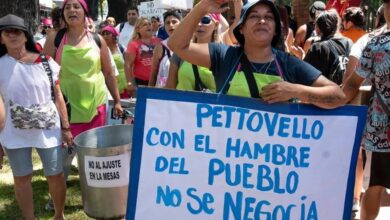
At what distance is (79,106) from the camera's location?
4.48 metres

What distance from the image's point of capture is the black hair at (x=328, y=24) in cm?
524

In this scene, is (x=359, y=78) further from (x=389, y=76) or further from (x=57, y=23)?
(x=57, y=23)

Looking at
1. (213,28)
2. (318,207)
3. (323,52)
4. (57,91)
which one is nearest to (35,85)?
(57,91)

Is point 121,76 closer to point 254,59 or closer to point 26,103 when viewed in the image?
point 26,103

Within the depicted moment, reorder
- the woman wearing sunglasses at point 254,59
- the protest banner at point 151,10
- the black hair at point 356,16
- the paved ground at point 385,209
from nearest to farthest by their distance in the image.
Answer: the woman wearing sunglasses at point 254,59, the paved ground at point 385,209, the black hair at point 356,16, the protest banner at point 151,10

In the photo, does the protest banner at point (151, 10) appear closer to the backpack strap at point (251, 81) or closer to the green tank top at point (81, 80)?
the green tank top at point (81, 80)

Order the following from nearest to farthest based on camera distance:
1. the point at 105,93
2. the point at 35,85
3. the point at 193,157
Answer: the point at 193,157 → the point at 35,85 → the point at 105,93

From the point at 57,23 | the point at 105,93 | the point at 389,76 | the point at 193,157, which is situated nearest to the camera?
the point at 193,157

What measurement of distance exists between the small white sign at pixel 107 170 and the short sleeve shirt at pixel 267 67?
1.44 meters

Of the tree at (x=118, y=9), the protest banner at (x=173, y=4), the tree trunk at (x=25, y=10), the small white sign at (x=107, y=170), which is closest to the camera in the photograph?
the small white sign at (x=107, y=170)

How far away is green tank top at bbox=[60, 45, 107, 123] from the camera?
4.37 metres

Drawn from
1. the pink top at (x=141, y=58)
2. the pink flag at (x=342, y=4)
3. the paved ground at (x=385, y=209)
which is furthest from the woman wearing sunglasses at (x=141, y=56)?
the pink flag at (x=342, y=4)

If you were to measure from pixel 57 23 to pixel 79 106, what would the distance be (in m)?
1.65

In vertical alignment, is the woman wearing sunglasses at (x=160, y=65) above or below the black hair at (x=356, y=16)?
below
